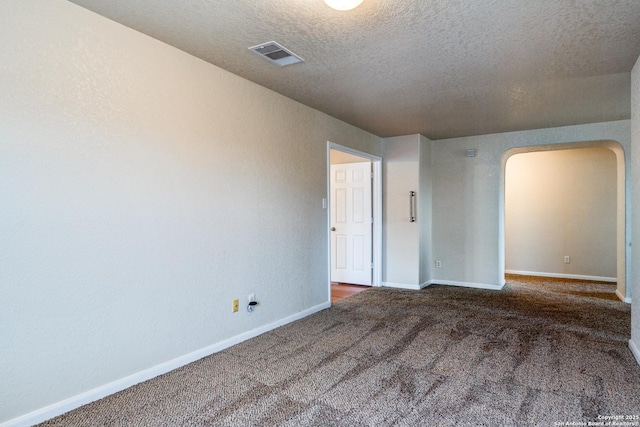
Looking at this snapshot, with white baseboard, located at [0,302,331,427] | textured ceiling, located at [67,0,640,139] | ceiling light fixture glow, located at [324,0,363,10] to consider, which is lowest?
white baseboard, located at [0,302,331,427]

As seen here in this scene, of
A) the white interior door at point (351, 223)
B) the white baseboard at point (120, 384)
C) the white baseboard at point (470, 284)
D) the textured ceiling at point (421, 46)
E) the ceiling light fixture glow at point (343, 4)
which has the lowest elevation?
the white baseboard at point (470, 284)

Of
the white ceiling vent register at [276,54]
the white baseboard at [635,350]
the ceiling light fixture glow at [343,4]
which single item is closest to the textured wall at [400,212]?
the white baseboard at [635,350]

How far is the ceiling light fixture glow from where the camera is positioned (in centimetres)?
182

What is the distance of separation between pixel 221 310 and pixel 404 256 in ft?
10.6

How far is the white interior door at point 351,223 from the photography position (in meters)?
5.55

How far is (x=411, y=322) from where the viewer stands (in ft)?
12.0

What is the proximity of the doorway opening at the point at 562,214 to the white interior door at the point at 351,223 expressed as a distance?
2.00 m

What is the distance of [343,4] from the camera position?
1.84 m

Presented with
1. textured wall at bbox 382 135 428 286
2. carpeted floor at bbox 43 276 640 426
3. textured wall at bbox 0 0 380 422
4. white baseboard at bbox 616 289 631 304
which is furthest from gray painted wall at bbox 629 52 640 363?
textured wall at bbox 0 0 380 422

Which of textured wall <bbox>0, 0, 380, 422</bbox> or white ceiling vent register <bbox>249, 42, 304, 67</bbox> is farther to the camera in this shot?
white ceiling vent register <bbox>249, 42, 304, 67</bbox>

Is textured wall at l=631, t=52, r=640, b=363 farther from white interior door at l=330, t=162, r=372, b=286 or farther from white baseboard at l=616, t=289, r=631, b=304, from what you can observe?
white interior door at l=330, t=162, r=372, b=286

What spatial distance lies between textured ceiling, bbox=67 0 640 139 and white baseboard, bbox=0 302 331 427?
2.23 meters

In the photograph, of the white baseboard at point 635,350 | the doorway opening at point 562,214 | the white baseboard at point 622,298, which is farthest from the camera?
the doorway opening at point 562,214

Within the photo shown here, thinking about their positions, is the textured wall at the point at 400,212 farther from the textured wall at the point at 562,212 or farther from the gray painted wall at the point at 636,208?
the gray painted wall at the point at 636,208
